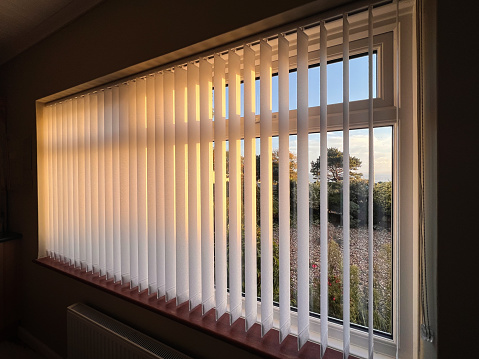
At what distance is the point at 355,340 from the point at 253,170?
2.67 ft

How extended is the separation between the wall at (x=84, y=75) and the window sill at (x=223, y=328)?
7cm

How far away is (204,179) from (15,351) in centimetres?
246

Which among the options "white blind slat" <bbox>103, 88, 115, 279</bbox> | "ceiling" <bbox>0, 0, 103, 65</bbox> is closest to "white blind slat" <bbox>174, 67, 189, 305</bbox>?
"white blind slat" <bbox>103, 88, 115, 279</bbox>

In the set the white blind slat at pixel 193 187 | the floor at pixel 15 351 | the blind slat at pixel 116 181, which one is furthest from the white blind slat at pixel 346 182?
the floor at pixel 15 351

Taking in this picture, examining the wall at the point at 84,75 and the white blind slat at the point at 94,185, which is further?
the white blind slat at the point at 94,185

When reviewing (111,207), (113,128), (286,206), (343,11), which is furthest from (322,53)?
(111,207)

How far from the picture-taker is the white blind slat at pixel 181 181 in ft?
4.38

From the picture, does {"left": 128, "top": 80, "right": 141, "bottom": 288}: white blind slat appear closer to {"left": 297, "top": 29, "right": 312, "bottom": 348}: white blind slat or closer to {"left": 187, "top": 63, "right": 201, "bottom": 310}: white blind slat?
{"left": 187, "top": 63, "right": 201, "bottom": 310}: white blind slat

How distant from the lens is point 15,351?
2129 mm

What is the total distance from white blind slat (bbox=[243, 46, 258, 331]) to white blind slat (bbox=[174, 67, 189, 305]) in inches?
15.2

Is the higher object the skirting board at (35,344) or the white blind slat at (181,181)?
the white blind slat at (181,181)

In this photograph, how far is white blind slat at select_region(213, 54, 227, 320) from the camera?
1208 mm

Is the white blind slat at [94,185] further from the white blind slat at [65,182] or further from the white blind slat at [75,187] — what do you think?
the white blind slat at [65,182]
